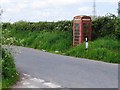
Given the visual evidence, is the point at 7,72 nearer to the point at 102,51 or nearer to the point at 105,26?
the point at 102,51

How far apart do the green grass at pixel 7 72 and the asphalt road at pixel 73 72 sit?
0.78 metres

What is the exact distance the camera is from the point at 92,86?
12.2 metres

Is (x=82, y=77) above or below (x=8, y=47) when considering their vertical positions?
below

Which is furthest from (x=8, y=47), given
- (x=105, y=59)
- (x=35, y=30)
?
(x=35, y=30)

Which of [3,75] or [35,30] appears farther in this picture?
[35,30]

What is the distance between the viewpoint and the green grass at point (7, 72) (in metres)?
12.4

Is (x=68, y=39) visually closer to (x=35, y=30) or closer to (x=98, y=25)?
(x=98, y=25)

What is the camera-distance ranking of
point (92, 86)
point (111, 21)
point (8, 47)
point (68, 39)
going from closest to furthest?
point (92, 86) < point (8, 47) < point (111, 21) < point (68, 39)

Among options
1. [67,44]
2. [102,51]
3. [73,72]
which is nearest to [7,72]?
[73,72]

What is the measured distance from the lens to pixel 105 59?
19406 mm

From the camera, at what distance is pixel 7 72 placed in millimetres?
13406

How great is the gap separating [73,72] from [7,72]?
2.85 m

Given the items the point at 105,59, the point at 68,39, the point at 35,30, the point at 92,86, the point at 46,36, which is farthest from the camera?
the point at 35,30

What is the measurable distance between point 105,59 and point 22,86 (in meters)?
7.92
